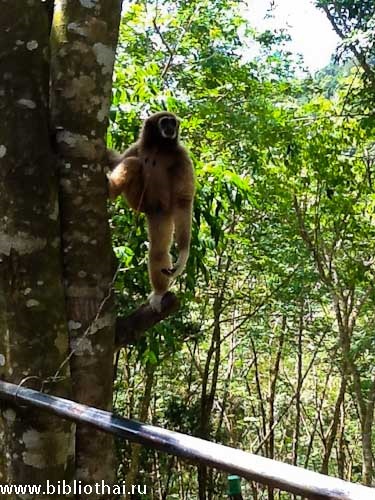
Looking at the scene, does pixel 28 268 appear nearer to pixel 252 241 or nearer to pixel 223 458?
pixel 223 458

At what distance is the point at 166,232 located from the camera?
3.43m

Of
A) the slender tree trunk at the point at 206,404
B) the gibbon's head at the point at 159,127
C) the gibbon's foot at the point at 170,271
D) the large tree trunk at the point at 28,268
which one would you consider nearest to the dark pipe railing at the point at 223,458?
the large tree trunk at the point at 28,268

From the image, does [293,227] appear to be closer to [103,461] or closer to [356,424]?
[356,424]

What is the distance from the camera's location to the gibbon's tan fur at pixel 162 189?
10.8 feet

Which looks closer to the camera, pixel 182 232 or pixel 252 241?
pixel 182 232

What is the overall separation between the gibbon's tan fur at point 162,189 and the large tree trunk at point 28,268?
132 centimetres

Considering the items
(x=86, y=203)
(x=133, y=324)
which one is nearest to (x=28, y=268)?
(x=86, y=203)

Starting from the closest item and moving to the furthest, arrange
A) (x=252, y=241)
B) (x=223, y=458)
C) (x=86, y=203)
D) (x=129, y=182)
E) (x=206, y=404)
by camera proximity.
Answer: (x=223, y=458) → (x=86, y=203) → (x=129, y=182) → (x=252, y=241) → (x=206, y=404)

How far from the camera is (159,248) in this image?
3371mm

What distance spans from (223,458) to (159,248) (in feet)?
7.84

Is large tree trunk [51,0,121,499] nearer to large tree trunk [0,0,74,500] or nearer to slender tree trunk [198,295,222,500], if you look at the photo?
large tree trunk [0,0,74,500]

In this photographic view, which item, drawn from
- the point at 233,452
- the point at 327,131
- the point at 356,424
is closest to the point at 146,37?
the point at 327,131

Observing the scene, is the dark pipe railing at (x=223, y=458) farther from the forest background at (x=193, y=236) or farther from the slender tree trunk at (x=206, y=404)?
the slender tree trunk at (x=206, y=404)

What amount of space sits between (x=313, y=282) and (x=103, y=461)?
6.75 m
